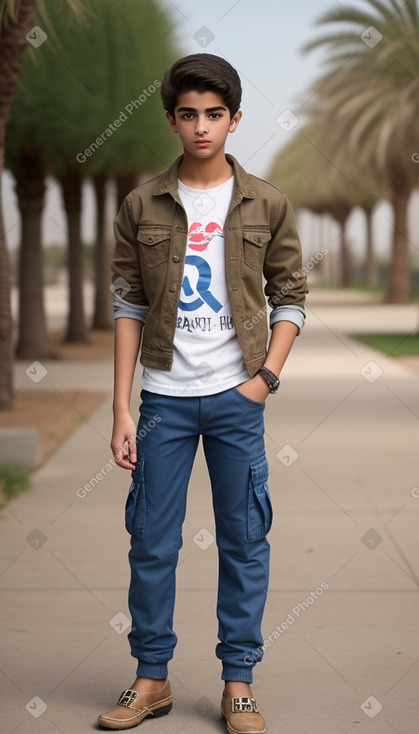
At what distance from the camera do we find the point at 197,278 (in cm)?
384

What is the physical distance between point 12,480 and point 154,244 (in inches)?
186

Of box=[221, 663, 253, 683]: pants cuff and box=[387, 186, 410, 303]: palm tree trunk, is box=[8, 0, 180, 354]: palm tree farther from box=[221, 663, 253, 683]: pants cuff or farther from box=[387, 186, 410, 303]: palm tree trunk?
box=[387, 186, 410, 303]: palm tree trunk

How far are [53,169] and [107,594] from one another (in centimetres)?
1503

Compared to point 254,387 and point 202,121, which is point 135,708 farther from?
point 202,121

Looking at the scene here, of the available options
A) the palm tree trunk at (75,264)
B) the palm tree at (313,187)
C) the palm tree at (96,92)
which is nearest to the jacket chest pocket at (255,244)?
the palm tree at (96,92)

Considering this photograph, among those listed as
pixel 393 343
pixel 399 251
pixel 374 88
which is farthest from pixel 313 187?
pixel 393 343

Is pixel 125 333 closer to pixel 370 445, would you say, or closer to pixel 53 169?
pixel 370 445

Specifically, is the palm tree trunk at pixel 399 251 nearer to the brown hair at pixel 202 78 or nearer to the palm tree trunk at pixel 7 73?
the palm tree trunk at pixel 7 73

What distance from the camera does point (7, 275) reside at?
37.2 ft

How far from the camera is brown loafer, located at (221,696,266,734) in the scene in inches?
150

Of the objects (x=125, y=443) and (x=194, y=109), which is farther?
(x=125, y=443)

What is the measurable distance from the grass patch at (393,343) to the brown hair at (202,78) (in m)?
16.6

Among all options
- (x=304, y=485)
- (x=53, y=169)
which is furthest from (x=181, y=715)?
(x=53, y=169)

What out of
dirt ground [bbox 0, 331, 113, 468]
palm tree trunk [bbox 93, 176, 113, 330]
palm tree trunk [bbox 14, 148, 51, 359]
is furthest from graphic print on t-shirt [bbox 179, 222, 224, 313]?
palm tree trunk [bbox 93, 176, 113, 330]
